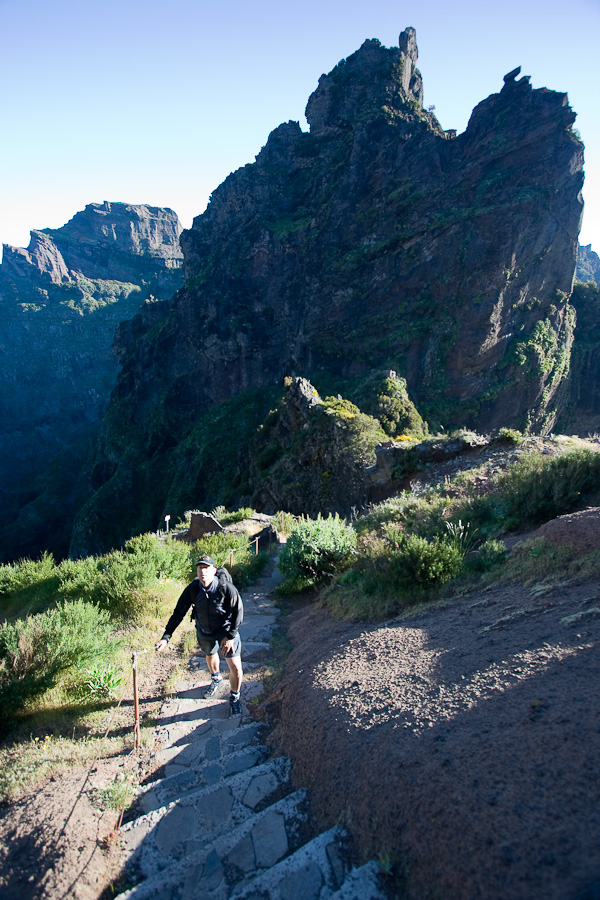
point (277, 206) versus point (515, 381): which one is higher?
point (277, 206)

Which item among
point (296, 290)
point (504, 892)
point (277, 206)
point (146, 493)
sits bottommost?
point (146, 493)

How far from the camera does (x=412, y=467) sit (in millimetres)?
13039

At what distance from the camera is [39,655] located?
13.9ft

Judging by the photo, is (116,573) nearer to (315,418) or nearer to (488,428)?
(315,418)

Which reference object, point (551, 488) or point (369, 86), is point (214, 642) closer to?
point (551, 488)

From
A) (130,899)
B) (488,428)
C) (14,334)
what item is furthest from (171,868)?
(14,334)

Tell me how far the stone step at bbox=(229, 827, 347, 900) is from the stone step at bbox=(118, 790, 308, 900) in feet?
0.27

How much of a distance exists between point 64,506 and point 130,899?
69.5 m

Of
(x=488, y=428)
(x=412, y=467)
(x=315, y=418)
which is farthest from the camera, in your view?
(x=488, y=428)

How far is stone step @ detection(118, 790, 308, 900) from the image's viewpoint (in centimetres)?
212

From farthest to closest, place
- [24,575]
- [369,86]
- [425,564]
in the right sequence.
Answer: [369,86]
[24,575]
[425,564]

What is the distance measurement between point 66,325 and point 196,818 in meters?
117

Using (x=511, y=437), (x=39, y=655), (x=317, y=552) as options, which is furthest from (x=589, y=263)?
(x=39, y=655)

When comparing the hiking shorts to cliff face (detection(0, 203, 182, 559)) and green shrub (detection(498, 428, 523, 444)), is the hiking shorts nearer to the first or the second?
green shrub (detection(498, 428, 523, 444))
